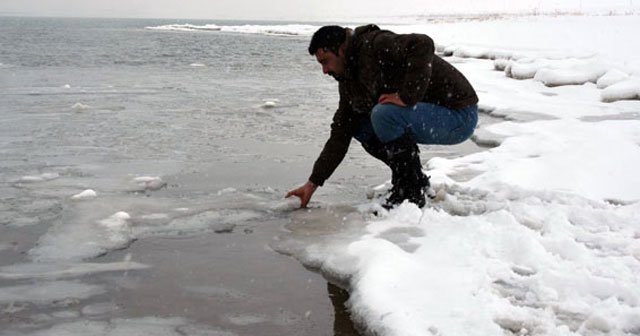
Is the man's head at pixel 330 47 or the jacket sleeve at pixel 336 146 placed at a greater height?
the man's head at pixel 330 47

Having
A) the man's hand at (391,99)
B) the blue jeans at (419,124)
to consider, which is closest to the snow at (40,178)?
the blue jeans at (419,124)

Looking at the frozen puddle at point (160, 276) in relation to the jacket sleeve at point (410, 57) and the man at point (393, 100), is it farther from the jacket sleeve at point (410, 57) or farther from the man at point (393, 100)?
the jacket sleeve at point (410, 57)

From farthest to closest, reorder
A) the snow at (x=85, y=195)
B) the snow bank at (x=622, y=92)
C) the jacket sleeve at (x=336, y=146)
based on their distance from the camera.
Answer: the snow bank at (x=622, y=92)
the snow at (x=85, y=195)
the jacket sleeve at (x=336, y=146)

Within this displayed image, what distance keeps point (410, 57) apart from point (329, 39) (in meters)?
0.45

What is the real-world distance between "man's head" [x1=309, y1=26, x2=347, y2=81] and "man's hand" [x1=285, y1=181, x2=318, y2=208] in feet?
2.44

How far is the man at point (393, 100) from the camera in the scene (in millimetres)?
3248

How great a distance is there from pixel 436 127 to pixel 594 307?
159 cm

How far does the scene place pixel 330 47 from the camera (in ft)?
10.7

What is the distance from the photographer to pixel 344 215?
3574 millimetres

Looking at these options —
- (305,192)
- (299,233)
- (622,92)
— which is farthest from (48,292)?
(622,92)

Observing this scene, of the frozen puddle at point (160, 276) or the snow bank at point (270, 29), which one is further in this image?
the snow bank at point (270, 29)

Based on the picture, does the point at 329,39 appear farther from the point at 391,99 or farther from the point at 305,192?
the point at 305,192

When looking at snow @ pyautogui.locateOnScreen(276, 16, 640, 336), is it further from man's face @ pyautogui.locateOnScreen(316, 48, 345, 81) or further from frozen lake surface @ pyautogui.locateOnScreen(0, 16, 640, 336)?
man's face @ pyautogui.locateOnScreen(316, 48, 345, 81)

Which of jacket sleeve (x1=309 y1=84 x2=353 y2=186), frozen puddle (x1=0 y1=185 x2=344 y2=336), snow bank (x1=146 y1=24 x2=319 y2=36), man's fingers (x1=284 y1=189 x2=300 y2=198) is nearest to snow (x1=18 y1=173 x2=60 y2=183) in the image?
frozen puddle (x1=0 y1=185 x2=344 y2=336)
